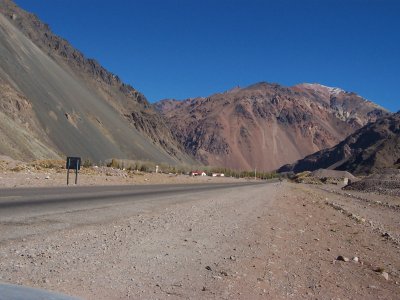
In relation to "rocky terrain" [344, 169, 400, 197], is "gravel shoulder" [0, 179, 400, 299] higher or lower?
lower

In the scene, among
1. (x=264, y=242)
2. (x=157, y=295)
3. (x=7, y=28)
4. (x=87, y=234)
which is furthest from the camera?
(x=7, y=28)

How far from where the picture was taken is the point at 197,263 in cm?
867

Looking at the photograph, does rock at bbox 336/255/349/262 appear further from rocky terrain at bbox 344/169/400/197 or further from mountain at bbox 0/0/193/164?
mountain at bbox 0/0/193/164

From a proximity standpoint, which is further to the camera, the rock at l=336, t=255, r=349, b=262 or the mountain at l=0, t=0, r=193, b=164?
the mountain at l=0, t=0, r=193, b=164

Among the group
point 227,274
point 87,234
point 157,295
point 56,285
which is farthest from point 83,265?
point 87,234

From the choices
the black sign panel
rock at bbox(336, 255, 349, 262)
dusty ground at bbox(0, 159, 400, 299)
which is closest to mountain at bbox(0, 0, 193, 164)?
the black sign panel

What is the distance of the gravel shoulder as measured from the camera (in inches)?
270

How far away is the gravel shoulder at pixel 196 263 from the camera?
687 centimetres

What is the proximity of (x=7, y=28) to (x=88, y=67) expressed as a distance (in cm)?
5391

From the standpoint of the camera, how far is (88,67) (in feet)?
468

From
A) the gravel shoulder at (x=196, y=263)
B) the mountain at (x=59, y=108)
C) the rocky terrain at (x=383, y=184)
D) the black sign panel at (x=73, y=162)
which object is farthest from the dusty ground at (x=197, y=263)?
the mountain at (x=59, y=108)

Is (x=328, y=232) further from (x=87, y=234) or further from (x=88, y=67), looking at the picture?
(x=88, y=67)

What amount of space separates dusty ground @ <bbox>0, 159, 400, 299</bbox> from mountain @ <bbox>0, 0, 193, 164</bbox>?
4575cm

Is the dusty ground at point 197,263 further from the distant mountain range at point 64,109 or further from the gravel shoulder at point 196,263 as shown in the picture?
the distant mountain range at point 64,109
